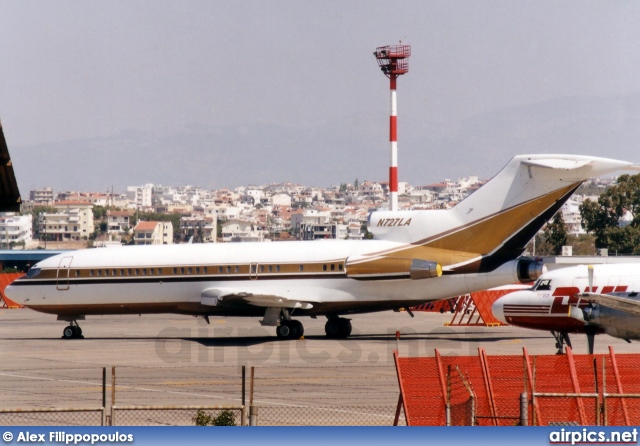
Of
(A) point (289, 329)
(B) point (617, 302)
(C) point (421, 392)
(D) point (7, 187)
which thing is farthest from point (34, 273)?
(C) point (421, 392)

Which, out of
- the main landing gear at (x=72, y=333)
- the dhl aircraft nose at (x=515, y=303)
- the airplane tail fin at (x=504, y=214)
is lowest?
the main landing gear at (x=72, y=333)

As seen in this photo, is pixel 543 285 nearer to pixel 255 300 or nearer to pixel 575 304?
pixel 575 304

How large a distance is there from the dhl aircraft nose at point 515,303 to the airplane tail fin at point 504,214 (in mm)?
2871

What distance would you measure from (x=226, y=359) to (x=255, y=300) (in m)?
5.48

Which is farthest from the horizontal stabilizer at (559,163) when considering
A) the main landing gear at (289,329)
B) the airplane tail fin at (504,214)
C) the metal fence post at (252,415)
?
the metal fence post at (252,415)

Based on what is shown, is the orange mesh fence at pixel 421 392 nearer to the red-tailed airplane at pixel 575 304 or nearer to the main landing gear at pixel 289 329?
the red-tailed airplane at pixel 575 304

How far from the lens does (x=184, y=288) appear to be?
3700 cm

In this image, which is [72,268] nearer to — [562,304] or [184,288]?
[184,288]

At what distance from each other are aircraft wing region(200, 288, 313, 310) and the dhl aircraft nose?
23.2ft

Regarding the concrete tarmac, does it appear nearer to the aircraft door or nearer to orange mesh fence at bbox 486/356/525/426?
the aircraft door

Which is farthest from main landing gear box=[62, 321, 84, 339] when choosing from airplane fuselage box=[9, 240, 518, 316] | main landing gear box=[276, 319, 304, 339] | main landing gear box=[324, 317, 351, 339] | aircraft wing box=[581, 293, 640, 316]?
aircraft wing box=[581, 293, 640, 316]

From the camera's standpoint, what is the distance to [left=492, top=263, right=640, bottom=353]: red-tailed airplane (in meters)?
26.9

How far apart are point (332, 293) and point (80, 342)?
9.27 metres

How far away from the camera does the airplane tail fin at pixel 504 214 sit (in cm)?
3253
